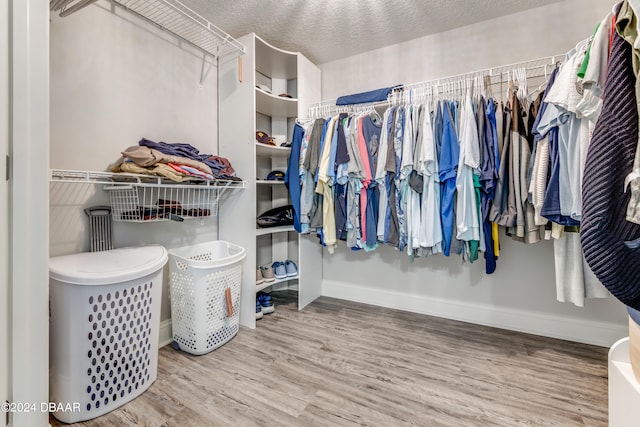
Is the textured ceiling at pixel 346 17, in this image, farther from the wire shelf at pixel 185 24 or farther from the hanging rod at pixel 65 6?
the hanging rod at pixel 65 6

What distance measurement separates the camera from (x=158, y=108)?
1814 millimetres

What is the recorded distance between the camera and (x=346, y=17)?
2.02m

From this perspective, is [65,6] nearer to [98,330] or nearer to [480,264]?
[98,330]

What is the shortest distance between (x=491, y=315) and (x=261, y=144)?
7.06 ft

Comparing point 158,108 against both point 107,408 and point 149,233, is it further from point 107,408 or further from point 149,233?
point 107,408

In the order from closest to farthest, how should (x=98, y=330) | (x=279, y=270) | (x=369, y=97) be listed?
(x=98, y=330) < (x=369, y=97) < (x=279, y=270)

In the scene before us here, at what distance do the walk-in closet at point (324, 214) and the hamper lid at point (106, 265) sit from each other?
11 millimetres

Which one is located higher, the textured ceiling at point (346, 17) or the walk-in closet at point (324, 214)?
the textured ceiling at point (346, 17)

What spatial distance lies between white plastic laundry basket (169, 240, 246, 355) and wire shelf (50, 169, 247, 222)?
29cm

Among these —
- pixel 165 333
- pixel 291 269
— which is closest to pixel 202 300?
pixel 165 333

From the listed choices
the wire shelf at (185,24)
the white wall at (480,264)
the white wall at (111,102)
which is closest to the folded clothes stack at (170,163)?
the white wall at (111,102)

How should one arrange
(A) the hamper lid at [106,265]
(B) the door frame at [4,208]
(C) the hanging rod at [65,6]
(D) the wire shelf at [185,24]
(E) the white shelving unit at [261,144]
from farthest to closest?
1. (E) the white shelving unit at [261,144]
2. (D) the wire shelf at [185,24]
3. (C) the hanging rod at [65,6]
4. (A) the hamper lid at [106,265]
5. (B) the door frame at [4,208]

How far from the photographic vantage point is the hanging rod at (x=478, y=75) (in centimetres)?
179

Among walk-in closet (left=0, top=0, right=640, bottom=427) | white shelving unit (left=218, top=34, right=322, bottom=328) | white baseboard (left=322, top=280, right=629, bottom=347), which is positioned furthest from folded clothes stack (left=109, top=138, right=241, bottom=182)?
white baseboard (left=322, top=280, right=629, bottom=347)
